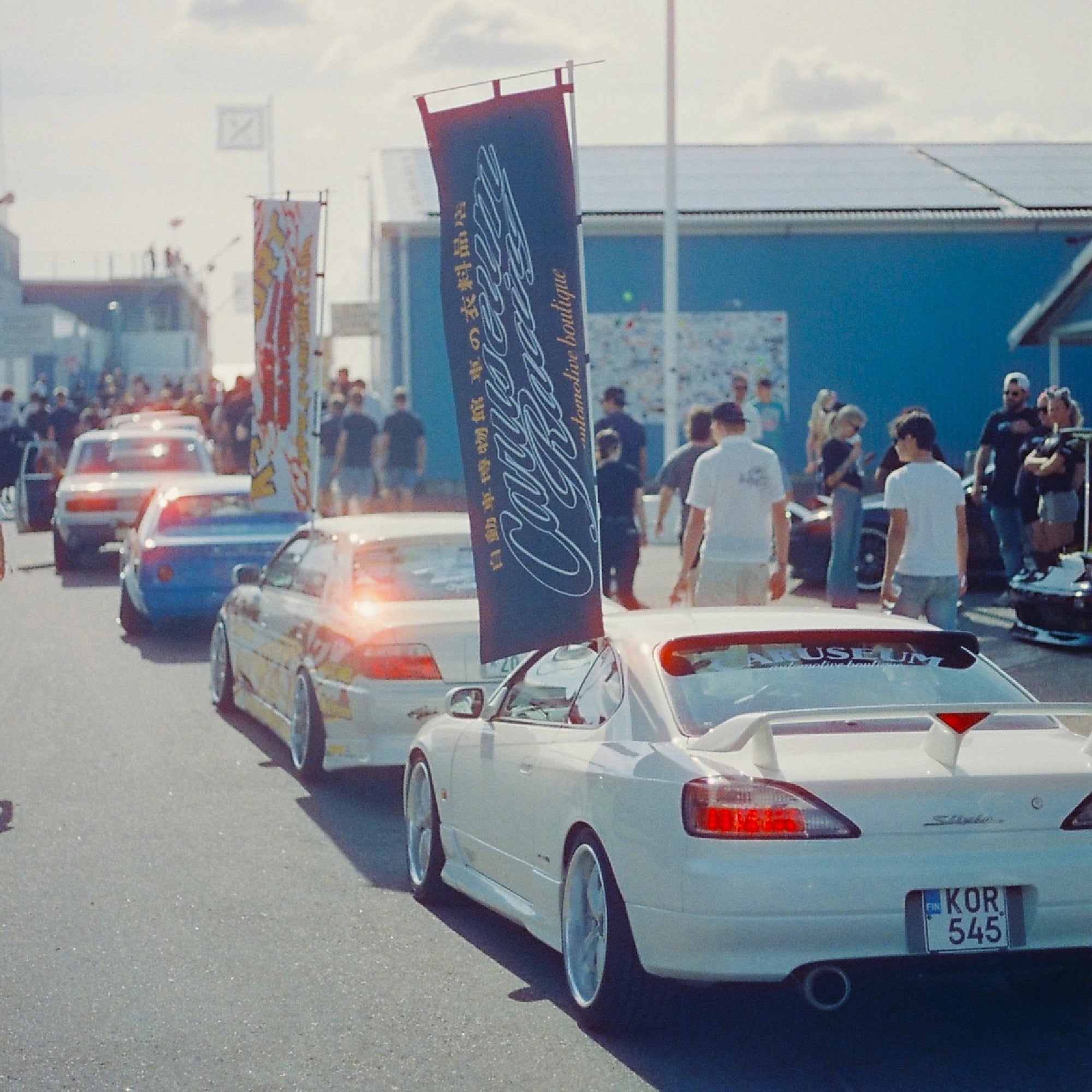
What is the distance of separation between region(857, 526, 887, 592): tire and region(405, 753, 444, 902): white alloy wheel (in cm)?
1073

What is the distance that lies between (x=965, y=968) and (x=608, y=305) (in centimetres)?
2843

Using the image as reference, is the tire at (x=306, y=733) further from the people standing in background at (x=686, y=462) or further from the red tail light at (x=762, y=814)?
the red tail light at (x=762, y=814)

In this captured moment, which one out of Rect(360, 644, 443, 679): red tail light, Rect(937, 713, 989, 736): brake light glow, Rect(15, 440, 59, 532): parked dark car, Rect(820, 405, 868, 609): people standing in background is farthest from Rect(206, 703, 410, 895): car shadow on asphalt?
Rect(15, 440, 59, 532): parked dark car

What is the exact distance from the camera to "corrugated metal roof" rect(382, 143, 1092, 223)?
3294 cm

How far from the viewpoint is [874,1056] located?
5.31 meters

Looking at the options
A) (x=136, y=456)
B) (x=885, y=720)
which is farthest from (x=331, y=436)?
(x=885, y=720)

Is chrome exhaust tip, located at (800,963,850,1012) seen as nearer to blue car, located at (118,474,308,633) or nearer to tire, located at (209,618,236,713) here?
tire, located at (209,618,236,713)

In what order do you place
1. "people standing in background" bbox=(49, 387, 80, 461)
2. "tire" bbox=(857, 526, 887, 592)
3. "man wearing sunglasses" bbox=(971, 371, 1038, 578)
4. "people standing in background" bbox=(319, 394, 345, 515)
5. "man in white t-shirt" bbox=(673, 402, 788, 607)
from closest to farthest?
"man in white t-shirt" bbox=(673, 402, 788, 607), "man wearing sunglasses" bbox=(971, 371, 1038, 578), "tire" bbox=(857, 526, 887, 592), "people standing in background" bbox=(319, 394, 345, 515), "people standing in background" bbox=(49, 387, 80, 461)

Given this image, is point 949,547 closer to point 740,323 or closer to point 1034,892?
point 1034,892

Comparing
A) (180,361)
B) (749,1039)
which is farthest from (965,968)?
(180,361)

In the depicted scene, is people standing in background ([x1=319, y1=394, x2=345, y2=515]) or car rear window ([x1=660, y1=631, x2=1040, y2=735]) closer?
car rear window ([x1=660, y1=631, x2=1040, y2=735])

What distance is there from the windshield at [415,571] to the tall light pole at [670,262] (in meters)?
14.5

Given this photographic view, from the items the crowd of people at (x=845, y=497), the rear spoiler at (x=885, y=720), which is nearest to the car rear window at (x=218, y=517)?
the crowd of people at (x=845, y=497)

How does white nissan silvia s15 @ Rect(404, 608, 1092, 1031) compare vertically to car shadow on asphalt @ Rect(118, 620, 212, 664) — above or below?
above
